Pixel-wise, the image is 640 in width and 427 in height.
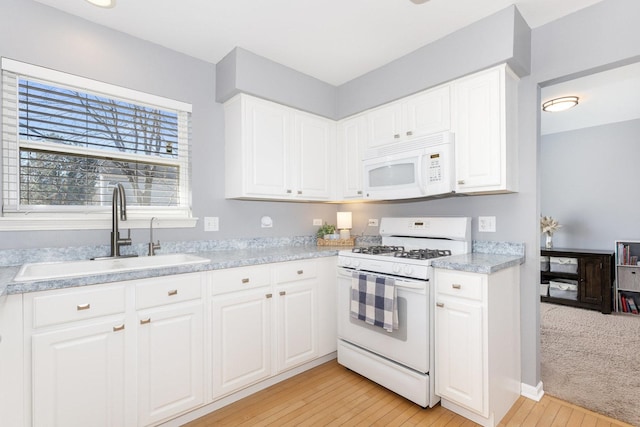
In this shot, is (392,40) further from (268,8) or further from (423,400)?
(423,400)

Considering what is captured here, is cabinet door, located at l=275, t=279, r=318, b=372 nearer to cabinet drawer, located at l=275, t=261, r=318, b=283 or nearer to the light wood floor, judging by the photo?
cabinet drawer, located at l=275, t=261, r=318, b=283

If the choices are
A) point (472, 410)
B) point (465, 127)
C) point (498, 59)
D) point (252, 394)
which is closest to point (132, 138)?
point (252, 394)

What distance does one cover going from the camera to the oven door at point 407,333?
2.01 metres

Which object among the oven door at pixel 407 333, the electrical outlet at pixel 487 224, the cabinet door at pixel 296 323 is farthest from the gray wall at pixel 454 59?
the cabinet door at pixel 296 323

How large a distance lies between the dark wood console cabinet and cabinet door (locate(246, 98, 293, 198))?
13.1 feet

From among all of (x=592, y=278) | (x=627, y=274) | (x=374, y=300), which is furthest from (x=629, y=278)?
(x=374, y=300)

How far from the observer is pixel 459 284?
192 centimetres

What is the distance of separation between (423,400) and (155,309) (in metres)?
1.72

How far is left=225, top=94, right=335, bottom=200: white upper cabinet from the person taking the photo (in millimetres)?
2555

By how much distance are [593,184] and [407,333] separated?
4170 millimetres

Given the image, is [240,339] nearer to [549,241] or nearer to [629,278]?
[549,241]

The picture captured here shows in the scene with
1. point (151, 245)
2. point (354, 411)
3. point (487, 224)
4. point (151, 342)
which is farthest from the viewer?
point (487, 224)

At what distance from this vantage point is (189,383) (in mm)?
1880

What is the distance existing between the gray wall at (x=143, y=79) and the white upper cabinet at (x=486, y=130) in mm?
1641
